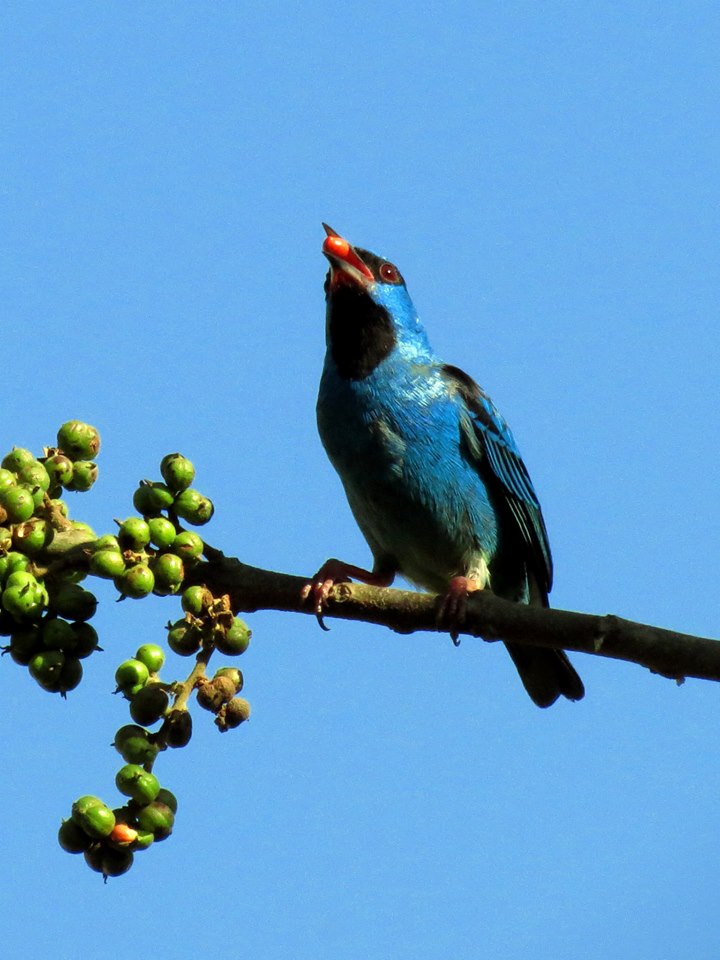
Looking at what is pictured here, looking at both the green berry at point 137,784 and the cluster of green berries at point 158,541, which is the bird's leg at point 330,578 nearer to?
the cluster of green berries at point 158,541

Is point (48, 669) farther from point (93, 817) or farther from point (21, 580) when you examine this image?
point (93, 817)

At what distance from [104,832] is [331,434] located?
108 inches

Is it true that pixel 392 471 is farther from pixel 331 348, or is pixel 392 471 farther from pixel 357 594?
pixel 357 594

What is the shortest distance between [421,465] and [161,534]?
1984 mm

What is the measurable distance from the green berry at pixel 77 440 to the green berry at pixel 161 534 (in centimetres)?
36

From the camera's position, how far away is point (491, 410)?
226 inches

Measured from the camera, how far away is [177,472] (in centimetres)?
361

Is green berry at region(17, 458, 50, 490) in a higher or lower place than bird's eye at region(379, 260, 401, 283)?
lower

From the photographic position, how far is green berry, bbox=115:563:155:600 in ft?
10.6

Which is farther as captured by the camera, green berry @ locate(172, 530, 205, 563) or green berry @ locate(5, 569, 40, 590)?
green berry @ locate(172, 530, 205, 563)

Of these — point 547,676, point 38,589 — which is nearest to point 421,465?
point 547,676

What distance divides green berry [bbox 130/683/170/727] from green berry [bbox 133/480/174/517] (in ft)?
2.07

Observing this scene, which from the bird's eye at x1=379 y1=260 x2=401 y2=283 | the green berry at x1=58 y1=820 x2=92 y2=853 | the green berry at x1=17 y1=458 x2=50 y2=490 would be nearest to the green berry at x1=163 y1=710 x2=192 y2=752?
the green berry at x1=58 y1=820 x2=92 y2=853

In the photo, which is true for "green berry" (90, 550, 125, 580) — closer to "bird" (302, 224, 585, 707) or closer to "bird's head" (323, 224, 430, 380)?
"bird" (302, 224, 585, 707)
